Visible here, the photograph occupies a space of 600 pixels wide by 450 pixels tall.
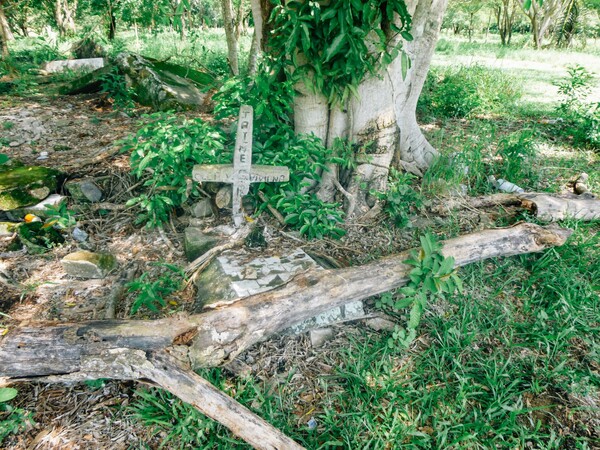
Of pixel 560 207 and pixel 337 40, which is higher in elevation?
pixel 337 40

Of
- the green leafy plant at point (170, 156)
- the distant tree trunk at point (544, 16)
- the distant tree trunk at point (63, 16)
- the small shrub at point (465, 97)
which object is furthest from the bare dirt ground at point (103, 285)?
the distant tree trunk at point (544, 16)

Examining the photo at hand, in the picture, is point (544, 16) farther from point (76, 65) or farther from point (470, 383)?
point (470, 383)

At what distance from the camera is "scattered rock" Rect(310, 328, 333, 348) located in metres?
2.55

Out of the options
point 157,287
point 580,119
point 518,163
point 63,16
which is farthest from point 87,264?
point 63,16

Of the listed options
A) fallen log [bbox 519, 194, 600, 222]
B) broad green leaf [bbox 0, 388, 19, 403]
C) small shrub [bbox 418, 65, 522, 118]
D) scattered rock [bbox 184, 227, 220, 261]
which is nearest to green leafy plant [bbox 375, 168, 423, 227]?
fallen log [bbox 519, 194, 600, 222]

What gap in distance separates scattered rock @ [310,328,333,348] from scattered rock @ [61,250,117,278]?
1.63 meters

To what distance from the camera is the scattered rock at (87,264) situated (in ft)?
9.61

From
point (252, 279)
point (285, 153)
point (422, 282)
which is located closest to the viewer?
point (422, 282)

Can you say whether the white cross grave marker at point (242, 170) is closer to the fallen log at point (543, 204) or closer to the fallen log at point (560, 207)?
the fallen log at point (543, 204)

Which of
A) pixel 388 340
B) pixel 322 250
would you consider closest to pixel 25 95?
pixel 322 250

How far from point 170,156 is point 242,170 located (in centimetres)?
55

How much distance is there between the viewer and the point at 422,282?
8.45 feet

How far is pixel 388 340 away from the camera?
2475mm

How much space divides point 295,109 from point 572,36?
85.3ft
